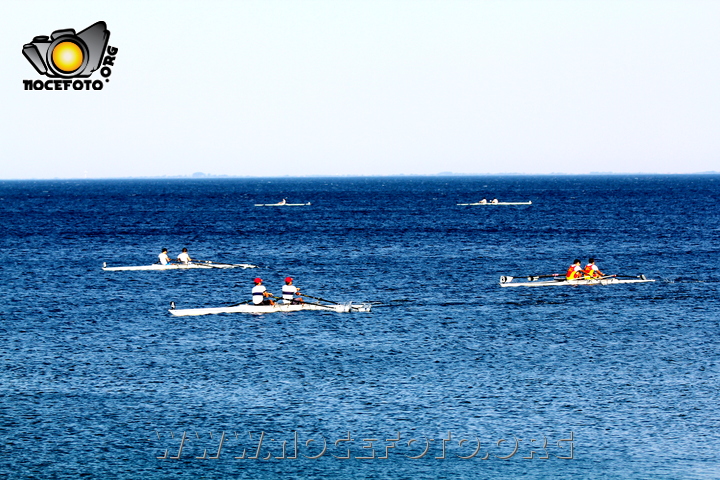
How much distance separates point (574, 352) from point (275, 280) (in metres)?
32.8

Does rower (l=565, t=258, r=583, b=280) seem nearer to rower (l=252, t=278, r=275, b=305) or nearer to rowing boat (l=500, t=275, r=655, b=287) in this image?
rowing boat (l=500, t=275, r=655, b=287)

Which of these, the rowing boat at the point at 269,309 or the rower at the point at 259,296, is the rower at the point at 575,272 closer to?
the rowing boat at the point at 269,309

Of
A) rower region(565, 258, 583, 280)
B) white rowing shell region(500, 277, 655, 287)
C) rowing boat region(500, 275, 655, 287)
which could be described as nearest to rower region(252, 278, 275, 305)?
white rowing shell region(500, 277, 655, 287)

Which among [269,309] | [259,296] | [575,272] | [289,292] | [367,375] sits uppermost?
[289,292]

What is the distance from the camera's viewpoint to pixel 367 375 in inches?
1451

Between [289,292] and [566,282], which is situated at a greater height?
[289,292]

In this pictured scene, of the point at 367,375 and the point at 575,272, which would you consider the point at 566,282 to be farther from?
the point at 367,375

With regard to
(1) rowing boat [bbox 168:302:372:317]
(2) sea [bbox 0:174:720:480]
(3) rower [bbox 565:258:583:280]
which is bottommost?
(2) sea [bbox 0:174:720:480]

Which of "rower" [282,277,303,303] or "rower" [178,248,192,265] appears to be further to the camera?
"rower" [178,248,192,265]

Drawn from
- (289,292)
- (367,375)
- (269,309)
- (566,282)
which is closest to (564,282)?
(566,282)

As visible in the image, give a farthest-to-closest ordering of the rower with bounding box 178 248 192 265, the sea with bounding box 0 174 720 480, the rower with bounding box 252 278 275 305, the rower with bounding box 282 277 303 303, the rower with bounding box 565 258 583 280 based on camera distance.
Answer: the rower with bounding box 178 248 192 265 < the rower with bounding box 565 258 583 280 < the rower with bounding box 282 277 303 303 < the rower with bounding box 252 278 275 305 < the sea with bounding box 0 174 720 480

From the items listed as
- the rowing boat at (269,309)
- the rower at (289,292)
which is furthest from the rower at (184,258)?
the rower at (289,292)

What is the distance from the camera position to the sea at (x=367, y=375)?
1085 inches

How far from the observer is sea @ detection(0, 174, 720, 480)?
1085 inches
